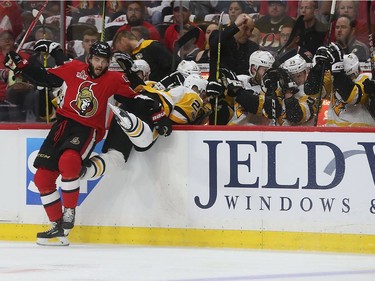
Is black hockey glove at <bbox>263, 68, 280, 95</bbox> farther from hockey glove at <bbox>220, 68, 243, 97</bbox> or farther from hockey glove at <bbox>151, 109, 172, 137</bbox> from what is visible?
hockey glove at <bbox>151, 109, 172, 137</bbox>

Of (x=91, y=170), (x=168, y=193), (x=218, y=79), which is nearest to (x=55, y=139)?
(x=91, y=170)

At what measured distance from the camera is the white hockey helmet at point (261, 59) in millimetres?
7789

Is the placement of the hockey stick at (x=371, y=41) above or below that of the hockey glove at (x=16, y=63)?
above

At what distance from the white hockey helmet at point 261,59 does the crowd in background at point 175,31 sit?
22cm

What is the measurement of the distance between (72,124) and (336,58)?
1.82 metres

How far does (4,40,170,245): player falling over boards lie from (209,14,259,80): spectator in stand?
1.15 metres

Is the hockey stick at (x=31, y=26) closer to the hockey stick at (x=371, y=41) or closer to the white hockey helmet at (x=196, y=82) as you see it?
the white hockey helmet at (x=196, y=82)

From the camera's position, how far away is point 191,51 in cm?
877

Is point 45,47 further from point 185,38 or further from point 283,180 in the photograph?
point 283,180

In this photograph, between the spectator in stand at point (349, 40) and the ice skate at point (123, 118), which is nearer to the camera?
the ice skate at point (123, 118)

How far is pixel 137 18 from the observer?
29.5 feet

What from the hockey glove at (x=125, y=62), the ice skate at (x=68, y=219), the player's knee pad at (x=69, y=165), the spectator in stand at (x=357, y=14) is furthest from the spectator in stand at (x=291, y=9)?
the ice skate at (x=68, y=219)

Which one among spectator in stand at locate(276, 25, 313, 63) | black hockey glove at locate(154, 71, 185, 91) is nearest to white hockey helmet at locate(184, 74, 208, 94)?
black hockey glove at locate(154, 71, 185, 91)

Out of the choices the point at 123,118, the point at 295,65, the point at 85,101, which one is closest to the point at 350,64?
the point at 295,65
